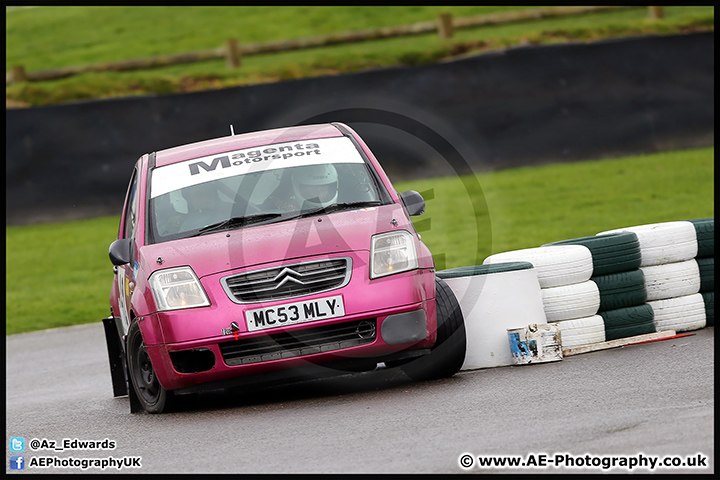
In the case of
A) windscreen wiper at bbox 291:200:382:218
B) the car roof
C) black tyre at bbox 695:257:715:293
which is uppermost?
the car roof

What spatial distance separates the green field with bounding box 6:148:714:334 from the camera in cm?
1589

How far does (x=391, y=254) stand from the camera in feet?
22.4

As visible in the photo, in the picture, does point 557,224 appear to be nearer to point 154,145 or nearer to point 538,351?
point 154,145

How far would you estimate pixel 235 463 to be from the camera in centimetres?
508

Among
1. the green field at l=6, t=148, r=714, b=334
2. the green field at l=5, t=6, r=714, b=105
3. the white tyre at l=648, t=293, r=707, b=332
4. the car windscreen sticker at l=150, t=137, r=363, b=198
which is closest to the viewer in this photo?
the car windscreen sticker at l=150, t=137, r=363, b=198

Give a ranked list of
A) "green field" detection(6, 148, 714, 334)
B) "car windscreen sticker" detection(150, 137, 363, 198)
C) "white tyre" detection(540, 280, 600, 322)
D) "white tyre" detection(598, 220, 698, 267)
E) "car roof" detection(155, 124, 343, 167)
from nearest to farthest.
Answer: "car windscreen sticker" detection(150, 137, 363, 198) < "white tyre" detection(540, 280, 600, 322) < "car roof" detection(155, 124, 343, 167) < "white tyre" detection(598, 220, 698, 267) < "green field" detection(6, 148, 714, 334)

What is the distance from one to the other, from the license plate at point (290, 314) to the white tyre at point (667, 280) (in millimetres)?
3009

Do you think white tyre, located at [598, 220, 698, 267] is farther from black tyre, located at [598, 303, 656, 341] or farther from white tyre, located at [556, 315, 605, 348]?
white tyre, located at [556, 315, 605, 348]

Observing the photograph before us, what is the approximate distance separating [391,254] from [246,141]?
1858mm

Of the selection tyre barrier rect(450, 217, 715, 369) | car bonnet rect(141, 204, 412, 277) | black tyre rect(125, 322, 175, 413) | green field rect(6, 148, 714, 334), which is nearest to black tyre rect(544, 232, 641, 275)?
tyre barrier rect(450, 217, 715, 369)

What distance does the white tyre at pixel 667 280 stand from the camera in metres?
8.31

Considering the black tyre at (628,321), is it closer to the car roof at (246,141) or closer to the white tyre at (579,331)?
the white tyre at (579,331)

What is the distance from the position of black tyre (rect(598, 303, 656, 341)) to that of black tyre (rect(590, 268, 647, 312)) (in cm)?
5

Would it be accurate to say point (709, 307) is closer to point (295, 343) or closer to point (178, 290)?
point (295, 343)
